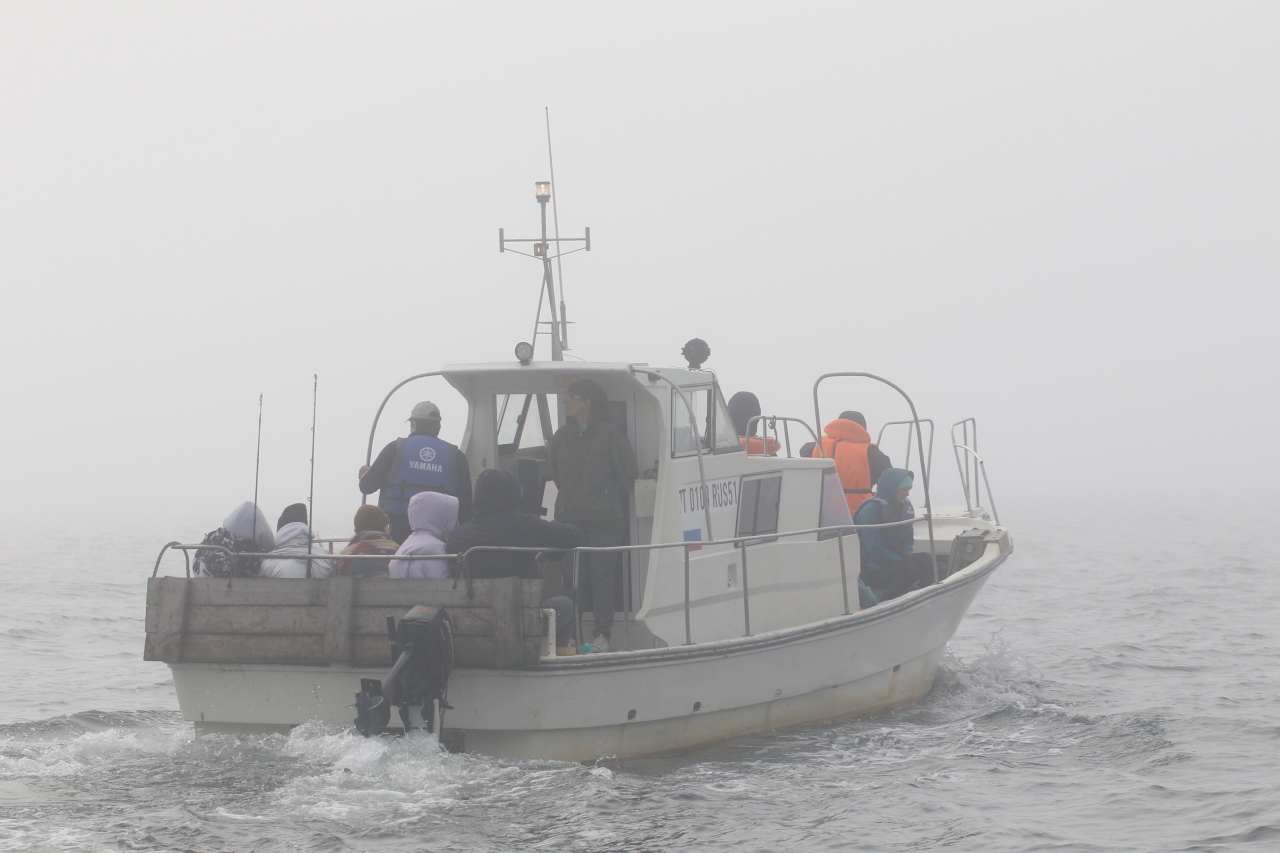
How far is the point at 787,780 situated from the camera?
23.9 ft

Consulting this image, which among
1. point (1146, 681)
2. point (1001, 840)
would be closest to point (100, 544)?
point (1146, 681)

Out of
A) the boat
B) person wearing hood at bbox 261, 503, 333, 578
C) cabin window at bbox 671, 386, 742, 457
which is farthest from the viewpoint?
cabin window at bbox 671, 386, 742, 457

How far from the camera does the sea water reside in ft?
19.7

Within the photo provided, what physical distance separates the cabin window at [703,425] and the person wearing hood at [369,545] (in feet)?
6.05

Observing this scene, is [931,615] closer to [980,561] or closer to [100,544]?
[980,561]

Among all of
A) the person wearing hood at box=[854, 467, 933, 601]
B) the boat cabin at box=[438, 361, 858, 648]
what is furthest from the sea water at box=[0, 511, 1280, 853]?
the person wearing hood at box=[854, 467, 933, 601]

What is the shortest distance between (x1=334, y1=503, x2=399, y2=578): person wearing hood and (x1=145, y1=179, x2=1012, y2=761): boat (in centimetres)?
46

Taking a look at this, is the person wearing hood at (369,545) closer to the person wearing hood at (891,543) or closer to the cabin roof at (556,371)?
the cabin roof at (556,371)

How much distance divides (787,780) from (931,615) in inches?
112

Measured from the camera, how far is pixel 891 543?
1022cm

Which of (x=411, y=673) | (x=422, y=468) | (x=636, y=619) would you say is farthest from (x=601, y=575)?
(x=411, y=673)

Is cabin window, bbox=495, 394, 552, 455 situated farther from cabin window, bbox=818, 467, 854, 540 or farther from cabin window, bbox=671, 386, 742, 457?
cabin window, bbox=818, 467, 854, 540

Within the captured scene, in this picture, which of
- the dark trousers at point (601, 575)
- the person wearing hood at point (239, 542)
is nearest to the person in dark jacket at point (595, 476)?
the dark trousers at point (601, 575)

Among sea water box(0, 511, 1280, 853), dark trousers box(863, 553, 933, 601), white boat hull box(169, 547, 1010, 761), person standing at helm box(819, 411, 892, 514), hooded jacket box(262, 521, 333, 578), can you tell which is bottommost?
sea water box(0, 511, 1280, 853)
